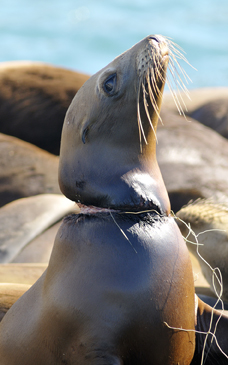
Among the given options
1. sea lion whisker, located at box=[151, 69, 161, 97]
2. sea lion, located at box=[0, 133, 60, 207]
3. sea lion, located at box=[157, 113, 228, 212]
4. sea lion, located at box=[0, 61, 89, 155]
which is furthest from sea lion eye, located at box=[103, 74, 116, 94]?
sea lion, located at box=[0, 61, 89, 155]

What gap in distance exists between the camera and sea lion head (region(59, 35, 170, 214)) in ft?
7.48

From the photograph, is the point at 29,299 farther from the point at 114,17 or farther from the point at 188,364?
the point at 114,17

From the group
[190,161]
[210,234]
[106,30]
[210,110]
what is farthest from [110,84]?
[106,30]

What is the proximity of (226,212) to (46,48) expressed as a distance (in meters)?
14.1

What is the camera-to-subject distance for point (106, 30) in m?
17.8

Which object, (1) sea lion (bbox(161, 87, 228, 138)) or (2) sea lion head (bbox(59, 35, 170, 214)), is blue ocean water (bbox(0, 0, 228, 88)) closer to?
(1) sea lion (bbox(161, 87, 228, 138))

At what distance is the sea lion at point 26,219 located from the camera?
13.6ft

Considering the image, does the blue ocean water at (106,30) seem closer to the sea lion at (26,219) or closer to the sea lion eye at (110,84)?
the sea lion at (26,219)

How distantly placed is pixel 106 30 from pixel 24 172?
44.8ft

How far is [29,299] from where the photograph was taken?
7.79 feet

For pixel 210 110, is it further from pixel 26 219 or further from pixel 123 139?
pixel 123 139

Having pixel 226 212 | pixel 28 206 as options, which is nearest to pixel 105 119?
pixel 226 212

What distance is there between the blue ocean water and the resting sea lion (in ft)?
38.4

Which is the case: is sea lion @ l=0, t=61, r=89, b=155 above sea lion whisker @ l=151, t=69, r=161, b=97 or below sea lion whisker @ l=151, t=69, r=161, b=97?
below
